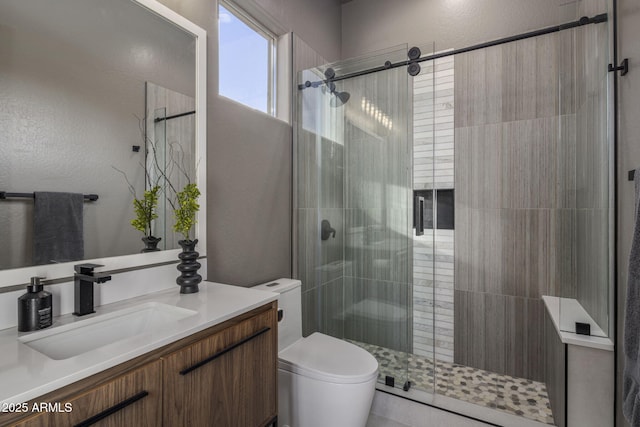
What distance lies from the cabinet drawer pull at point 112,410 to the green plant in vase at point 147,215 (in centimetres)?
71

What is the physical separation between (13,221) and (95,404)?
68cm

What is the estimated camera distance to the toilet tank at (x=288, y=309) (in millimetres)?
1801

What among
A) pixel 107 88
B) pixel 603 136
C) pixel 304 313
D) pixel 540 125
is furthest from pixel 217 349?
pixel 540 125

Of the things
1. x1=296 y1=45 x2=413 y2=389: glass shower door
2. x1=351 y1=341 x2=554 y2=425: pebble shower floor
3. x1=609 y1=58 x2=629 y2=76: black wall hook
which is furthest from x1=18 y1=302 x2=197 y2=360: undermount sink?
x1=609 y1=58 x2=629 y2=76: black wall hook

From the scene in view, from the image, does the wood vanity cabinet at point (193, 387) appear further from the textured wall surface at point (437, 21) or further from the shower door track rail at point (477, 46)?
the textured wall surface at point (437, 21)

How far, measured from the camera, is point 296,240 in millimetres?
2402

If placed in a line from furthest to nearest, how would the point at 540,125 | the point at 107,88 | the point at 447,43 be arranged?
the point at 447,43 < the point at 540,125 < the point at 107,88

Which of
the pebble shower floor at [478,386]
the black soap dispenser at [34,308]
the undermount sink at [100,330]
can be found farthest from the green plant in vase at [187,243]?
the pebble shower floor at [478,386]

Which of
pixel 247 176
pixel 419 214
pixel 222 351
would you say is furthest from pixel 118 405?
pixel 419 214

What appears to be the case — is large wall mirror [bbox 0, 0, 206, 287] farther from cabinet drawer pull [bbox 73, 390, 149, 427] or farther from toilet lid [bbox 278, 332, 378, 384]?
toilet lid [bbox 278, 332, 378, 384]

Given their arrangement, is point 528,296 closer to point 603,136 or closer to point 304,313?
point 603,136

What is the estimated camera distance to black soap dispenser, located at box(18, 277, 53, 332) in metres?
0.93

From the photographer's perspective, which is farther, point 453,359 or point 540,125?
point 453,359

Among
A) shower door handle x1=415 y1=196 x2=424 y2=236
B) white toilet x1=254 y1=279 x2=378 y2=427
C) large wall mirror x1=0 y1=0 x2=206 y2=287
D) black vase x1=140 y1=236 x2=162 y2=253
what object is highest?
large wall mirror x1=0 y1=0 x2=206 y2=287
